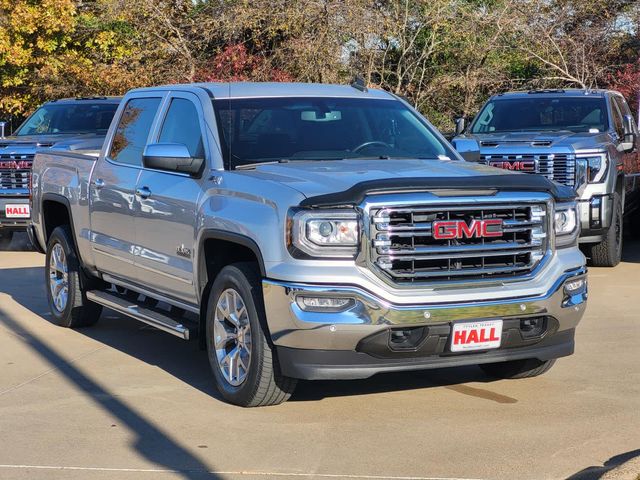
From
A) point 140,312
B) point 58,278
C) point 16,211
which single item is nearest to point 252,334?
point 140,312

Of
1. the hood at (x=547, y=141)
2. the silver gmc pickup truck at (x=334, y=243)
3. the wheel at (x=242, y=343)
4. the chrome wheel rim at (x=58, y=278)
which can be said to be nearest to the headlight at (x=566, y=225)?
the silver gmc pickup truck at (x=334, y=243)

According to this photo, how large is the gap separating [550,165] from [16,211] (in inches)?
287

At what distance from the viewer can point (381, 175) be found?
6488 mm

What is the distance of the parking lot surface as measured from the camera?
5562 millimetres

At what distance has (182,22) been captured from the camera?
72.6 feet

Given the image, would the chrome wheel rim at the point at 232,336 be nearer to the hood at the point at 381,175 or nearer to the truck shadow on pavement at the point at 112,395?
the truck shadow on pavement at the point at 112,395

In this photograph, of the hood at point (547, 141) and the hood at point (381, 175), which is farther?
the hood at point (547, 141)

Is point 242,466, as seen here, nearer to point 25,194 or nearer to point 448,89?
point 25,194

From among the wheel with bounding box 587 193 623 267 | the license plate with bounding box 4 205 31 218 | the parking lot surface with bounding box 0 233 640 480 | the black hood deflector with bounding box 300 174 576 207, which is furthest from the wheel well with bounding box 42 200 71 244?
the wheel with bounding box 587 193 623 267

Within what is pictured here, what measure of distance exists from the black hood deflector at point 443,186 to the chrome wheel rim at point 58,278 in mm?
4042

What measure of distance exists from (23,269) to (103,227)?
5.18 metres

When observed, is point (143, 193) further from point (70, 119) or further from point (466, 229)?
point (70, 119)

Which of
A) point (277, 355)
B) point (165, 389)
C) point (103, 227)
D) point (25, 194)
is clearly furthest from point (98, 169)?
point (25, 194)

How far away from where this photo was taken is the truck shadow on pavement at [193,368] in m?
7.16
